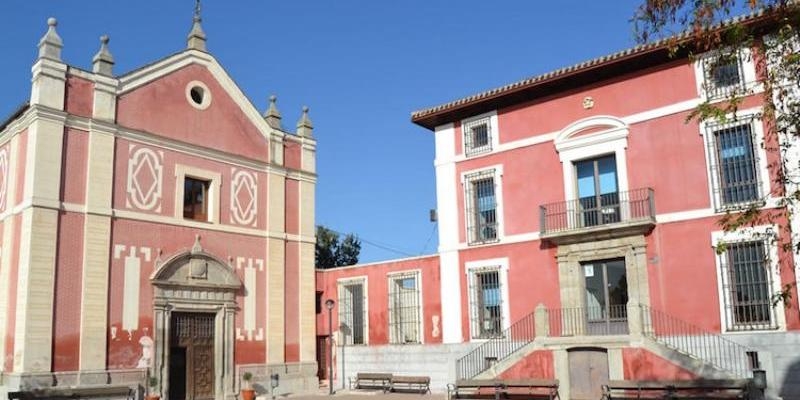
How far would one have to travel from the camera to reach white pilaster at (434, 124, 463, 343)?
20.2 m

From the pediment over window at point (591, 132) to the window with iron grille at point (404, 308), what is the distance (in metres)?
6.55

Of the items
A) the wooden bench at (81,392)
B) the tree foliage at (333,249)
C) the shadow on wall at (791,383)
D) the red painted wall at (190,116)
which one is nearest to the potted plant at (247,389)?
the wooden bench at (81,392)

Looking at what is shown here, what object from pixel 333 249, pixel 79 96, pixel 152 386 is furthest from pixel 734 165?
pixel 333 249

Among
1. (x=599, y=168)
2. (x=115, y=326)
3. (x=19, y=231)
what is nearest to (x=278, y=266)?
(x=115, y=326)

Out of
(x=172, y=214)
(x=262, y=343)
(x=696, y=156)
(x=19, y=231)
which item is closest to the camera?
(x=696, y=156)

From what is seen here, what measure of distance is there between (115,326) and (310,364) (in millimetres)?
6697

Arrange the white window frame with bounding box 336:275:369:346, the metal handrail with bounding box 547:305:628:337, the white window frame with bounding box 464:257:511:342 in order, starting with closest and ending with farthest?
the metal handrail with bounding box 547:305:628:337 → the white window frame with bounding box 464:257:511:342 → the white window frame with bounding box 336:275:369:346

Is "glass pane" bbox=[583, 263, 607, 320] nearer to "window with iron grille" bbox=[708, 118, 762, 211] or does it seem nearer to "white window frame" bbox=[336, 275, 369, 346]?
"window with iron grille" bbox=[708, 118, 762, 211]

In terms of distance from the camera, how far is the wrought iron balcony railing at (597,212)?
56.3ft

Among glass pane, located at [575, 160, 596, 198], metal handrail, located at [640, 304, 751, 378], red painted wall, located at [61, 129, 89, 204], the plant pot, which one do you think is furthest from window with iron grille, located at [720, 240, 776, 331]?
red painted wall, located at [61, 129, 89, 204]

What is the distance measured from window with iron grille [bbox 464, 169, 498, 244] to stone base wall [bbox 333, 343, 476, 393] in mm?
3004

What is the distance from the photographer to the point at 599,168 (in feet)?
60.3

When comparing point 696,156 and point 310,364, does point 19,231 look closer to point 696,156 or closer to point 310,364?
point 310,364

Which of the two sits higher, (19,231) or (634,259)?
(19,231)
